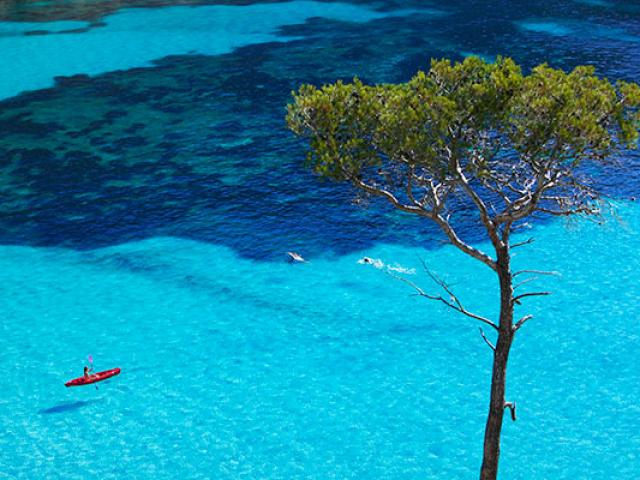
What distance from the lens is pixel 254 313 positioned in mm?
28219

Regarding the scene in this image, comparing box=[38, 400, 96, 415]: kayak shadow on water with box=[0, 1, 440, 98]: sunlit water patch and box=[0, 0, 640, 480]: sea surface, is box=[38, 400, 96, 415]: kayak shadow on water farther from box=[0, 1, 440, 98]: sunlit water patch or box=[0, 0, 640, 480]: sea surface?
box=[0, 1, 440, 98]: sunlit water patch

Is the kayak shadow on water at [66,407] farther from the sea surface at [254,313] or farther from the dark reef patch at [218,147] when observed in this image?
the dark reef patch at [218,147]

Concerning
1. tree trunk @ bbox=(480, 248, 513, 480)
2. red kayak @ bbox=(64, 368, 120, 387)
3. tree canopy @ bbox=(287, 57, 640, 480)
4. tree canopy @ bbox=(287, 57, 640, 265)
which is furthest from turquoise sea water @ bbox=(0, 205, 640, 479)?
tree canopy @ bbox=(287, 57, 640, 265)

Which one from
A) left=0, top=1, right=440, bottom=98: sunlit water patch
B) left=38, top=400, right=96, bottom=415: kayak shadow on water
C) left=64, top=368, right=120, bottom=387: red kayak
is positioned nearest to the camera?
left=38, top=400, right=96, bottom=415: kayak shadow on water

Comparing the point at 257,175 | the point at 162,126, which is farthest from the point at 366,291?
the point at 162,126

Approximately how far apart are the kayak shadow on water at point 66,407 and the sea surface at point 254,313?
7 centimetres

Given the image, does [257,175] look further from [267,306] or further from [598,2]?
[598,2]

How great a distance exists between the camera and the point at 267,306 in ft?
93.7

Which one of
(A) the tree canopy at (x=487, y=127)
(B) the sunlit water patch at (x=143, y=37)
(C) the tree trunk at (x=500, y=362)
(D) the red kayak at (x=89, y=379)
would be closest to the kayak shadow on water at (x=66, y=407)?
(D) the red kayak at (x=89, y=379)

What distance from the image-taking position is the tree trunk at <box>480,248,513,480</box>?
15367mm

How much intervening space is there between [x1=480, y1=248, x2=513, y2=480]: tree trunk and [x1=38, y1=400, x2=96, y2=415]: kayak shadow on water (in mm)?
12915

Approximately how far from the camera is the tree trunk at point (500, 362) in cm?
1537

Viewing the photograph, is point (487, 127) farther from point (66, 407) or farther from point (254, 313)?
point (66, 407)

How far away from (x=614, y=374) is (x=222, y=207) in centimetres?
1819
